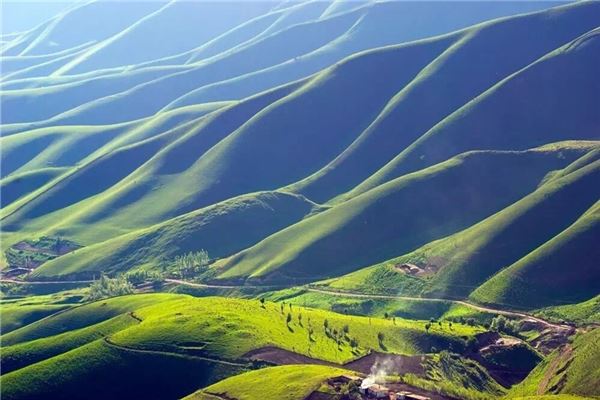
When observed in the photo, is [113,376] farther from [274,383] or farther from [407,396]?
[407,396]

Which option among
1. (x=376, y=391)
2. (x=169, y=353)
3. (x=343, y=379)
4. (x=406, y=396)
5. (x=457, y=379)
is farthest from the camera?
(x=169, y=353)

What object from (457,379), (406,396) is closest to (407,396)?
(406,396)

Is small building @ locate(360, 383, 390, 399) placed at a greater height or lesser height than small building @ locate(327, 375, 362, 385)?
lesser

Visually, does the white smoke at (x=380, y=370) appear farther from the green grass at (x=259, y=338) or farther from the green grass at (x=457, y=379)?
the green grass at (x=259, y=338)

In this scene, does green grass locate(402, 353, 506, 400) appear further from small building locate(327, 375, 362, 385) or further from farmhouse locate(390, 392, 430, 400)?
small building locate(327, 375, 362, 385)

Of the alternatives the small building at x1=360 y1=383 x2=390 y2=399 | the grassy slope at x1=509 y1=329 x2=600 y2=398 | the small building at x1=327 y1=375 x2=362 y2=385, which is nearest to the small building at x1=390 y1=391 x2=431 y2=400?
the small building at x1=360 y1=383 x2=390 y2=399

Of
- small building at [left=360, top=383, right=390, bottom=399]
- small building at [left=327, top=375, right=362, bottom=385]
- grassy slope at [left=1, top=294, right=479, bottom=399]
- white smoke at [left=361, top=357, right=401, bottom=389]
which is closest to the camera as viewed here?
small building at [left=360, top=383, right=390, bottom=399]

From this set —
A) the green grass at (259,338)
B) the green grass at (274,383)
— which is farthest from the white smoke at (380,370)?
→ the green grass at (259,338)
